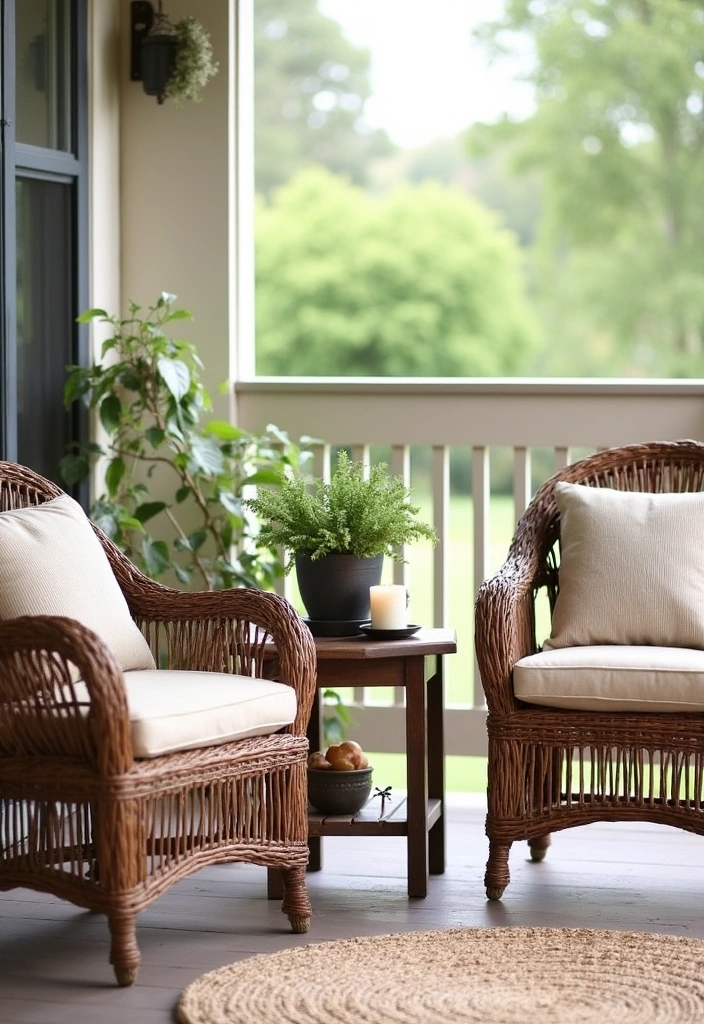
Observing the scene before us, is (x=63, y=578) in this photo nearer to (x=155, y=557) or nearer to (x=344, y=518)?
(x=344, y=518)

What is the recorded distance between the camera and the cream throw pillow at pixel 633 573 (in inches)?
110

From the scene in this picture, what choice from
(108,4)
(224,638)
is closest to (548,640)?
(224,638)

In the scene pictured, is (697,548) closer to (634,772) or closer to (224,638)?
(634,772)

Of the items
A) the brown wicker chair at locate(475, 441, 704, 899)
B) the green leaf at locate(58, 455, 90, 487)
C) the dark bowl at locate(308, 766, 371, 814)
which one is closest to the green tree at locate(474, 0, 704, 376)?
the green leaf at locate(58, 455, 90, 487)

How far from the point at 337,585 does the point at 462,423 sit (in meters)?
1.07

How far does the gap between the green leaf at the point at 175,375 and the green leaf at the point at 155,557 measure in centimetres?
42

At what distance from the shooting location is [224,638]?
2678 millimetres

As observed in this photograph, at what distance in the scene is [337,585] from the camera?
282cm

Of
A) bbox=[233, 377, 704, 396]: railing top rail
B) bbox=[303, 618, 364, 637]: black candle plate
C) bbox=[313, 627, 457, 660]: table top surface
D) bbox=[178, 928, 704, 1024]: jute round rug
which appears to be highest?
bbox=[233, 377, 704, 396]: railing top rail

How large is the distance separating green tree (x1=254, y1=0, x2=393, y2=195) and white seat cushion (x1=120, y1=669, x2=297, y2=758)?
14.6 metres

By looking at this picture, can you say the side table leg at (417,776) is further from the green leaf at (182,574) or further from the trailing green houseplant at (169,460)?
the green leaf at (182,574)

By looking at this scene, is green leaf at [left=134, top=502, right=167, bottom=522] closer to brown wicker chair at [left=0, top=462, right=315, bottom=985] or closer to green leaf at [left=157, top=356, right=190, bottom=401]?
green leaf at [left=157, top=356, right=190, bottom=401]

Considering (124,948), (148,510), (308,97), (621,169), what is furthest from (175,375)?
(308,97)

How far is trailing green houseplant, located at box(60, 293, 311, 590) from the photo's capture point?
11.7 feet
